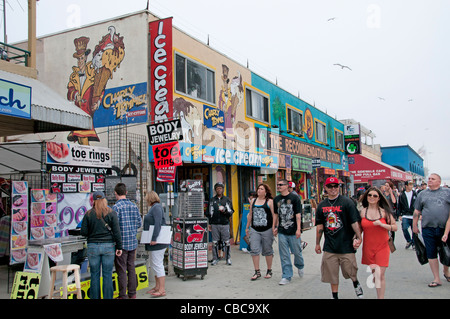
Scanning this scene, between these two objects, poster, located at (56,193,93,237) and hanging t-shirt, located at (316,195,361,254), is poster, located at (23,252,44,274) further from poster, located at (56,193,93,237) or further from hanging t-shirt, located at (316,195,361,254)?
hanging t-shirt, located at (316,195,361,254)

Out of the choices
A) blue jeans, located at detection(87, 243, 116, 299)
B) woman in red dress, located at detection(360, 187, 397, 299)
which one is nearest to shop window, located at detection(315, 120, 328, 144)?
woman in red dress, located at detection(360, 187, 397, 299)

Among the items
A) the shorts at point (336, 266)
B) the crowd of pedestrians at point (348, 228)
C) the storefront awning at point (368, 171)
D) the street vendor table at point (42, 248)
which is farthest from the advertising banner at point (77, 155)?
the storefront awning at point (368, 171)

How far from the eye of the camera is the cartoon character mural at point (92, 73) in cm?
1109

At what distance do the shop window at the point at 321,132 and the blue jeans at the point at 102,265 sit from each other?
62.5 ft

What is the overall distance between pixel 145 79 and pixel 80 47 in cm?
284

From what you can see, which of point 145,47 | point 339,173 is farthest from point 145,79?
point 339,173

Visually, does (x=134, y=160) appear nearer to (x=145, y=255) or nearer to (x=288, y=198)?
(x=145, y=255)

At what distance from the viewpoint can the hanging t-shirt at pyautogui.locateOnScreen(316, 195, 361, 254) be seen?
557 centimetres

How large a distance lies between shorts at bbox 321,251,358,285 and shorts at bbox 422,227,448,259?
210 centimetres

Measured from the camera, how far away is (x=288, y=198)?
7504 mm

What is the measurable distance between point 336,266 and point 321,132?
19.2 metres

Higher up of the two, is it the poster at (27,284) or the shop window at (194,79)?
the shop window at (194,79)

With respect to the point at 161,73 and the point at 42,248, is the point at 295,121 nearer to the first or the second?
the point at 161,73

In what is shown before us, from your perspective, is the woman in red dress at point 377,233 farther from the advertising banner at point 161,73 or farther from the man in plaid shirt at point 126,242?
the advertising banner at point 161,73
